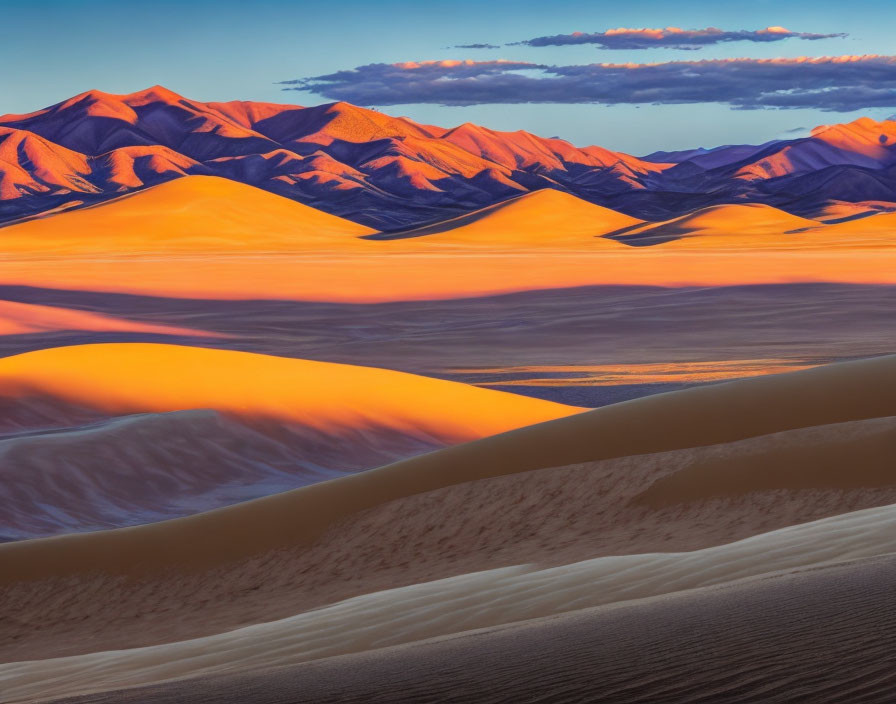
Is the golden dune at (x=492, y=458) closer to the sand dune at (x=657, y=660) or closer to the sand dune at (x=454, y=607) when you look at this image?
the sand dune at (x=454, y=607)

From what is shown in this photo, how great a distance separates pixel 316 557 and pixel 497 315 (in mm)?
29470

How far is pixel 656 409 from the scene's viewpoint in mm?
12477

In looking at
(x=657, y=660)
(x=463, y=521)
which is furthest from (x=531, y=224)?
(x=657, y=660)

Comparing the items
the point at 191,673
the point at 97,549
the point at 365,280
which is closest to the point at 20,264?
the point at 365,280

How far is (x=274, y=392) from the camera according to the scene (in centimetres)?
2042

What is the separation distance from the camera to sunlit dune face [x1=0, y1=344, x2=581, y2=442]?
19.5m

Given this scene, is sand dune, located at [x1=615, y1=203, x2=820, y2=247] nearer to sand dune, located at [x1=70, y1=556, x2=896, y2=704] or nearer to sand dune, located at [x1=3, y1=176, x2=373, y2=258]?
sand dune, located at [x1=3, y1=176, x2=373, y2=258]

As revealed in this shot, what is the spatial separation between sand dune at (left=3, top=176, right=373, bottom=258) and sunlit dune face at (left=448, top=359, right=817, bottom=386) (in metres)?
61.2

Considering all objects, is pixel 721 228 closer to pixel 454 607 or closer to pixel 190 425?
pixel 190 425

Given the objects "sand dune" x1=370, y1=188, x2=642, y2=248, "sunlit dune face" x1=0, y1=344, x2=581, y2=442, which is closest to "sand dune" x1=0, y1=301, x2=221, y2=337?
"sunlit dune face" x1=0, y1=344, x2=581, y2=442

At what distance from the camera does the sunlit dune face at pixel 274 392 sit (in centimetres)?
1948

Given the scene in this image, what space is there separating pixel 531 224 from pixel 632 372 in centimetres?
9682

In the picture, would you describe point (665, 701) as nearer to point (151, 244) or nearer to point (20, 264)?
point (20, 264)

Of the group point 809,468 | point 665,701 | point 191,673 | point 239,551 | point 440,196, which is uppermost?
point 665,701
